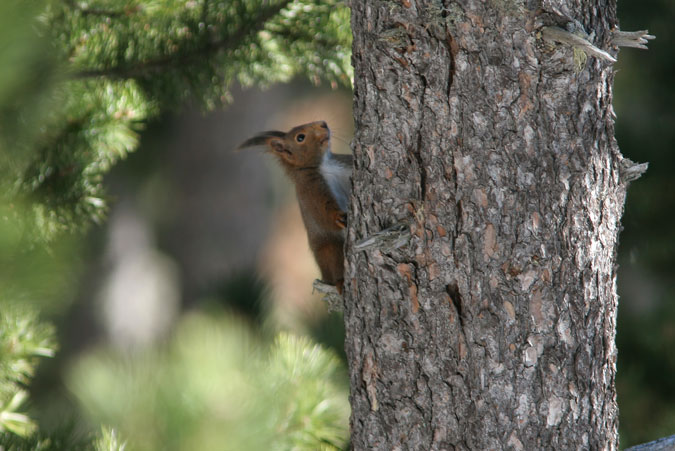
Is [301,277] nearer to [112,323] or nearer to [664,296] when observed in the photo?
[112,323]

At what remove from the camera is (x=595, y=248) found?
1.09 m

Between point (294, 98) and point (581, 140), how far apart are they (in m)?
6.35

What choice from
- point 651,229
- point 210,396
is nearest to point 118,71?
point 210,396

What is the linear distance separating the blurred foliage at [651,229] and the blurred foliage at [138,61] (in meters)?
1.25

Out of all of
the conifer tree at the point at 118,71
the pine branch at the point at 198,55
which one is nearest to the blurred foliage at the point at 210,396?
the conifer tree at the point at 118,71

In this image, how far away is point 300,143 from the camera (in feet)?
5.87

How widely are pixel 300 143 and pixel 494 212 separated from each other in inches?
32.7

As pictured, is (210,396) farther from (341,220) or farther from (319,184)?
(319,184)

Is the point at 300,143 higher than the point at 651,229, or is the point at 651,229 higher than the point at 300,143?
the point at 300,143

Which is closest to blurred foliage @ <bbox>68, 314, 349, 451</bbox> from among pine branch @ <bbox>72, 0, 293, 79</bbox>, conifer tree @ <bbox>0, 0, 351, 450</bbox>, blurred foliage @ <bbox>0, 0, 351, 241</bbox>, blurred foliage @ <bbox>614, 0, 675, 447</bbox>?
conifer tree @ <bbox>0, 0, 351, 450</bbox>

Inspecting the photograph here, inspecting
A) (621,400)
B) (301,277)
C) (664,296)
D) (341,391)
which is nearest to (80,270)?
(341,391)

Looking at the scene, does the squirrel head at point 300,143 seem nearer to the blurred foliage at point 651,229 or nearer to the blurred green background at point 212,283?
the blurred green background at point 212,283

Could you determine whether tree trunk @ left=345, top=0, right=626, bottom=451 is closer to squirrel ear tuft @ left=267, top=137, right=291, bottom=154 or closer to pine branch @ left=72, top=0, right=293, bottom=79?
squirrel ear tuft @ left=267, top=137, right=291, bottom=154

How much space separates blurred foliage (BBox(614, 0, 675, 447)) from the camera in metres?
2.39
